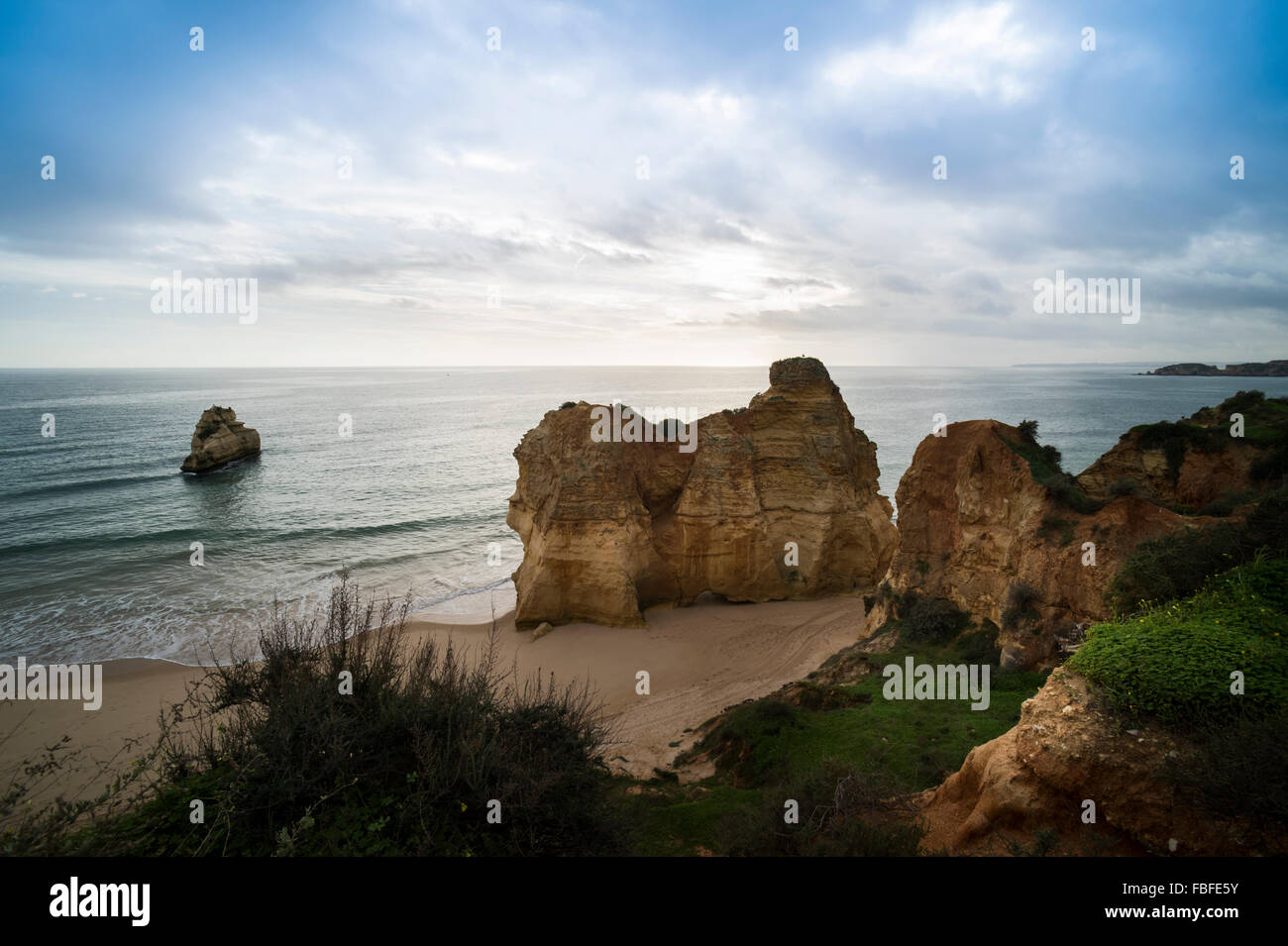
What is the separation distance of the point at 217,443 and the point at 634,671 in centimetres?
5533

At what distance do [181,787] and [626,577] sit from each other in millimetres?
16654

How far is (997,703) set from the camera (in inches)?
501

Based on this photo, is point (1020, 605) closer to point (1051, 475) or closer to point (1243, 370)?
point (1051, 475)

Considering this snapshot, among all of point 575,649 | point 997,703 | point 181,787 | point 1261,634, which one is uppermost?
point 1261,634

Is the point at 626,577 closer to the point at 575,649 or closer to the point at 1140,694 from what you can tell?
the point at 575,649

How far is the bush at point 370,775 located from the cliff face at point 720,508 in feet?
47.8

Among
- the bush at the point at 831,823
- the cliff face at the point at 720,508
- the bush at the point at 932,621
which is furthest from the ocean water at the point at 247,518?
the bush at the point at 932,621

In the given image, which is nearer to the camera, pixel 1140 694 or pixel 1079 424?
pixel 1140 694

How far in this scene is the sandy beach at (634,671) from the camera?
16.3 m

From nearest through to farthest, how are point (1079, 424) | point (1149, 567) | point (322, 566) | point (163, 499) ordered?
1. point (1149, 567)
2. point (322, 566)
3. point (163, 499)
4. point (1079, 424)

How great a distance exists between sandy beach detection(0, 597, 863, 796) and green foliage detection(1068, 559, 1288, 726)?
32.5ft

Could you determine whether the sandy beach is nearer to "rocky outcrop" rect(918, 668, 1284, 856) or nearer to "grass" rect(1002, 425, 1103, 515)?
"rocky outcrop" rect(918, 668, 1284, 856)
